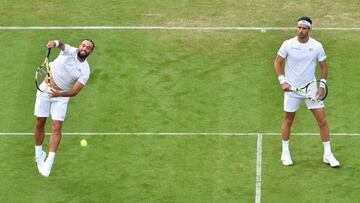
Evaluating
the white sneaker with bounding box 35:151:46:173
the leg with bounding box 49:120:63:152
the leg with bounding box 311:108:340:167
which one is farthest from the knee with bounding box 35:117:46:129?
the leg with bounding box 311:108:340:167

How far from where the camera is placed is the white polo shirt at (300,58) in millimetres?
21125

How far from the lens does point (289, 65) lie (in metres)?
21.3

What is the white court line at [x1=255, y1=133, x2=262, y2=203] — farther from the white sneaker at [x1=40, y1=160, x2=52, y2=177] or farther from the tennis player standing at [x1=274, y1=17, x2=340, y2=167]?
the white sneaker at [x1=40, y1=160, x2=52, y2=177]

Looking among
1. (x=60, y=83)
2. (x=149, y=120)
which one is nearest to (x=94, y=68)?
(x=149, y=120)

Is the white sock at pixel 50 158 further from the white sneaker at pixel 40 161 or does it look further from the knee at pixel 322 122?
the knee at pixel 322 122

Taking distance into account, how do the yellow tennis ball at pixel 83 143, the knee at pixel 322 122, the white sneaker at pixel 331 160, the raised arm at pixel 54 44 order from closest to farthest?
the raised arm at pixel 54 44, the knee at pixel 322 122, the white sneaker at pixel 331 160, the yellow tennis ball at pixel 83 143

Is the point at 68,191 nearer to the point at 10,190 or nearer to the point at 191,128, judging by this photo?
the point at 10,190

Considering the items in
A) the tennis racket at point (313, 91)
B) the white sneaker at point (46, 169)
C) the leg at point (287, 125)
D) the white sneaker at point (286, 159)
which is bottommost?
the white sneaker at point (286, 159)

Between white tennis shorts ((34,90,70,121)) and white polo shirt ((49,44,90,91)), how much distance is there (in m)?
0.26

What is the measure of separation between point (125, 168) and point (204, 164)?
1.47m

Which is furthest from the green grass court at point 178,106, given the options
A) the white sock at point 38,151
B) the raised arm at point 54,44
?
the raised arm at point 54,44

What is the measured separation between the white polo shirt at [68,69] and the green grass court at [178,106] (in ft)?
5.63

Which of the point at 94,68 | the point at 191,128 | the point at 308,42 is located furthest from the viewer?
the point at 94,68

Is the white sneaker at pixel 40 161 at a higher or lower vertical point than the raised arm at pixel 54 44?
lower
